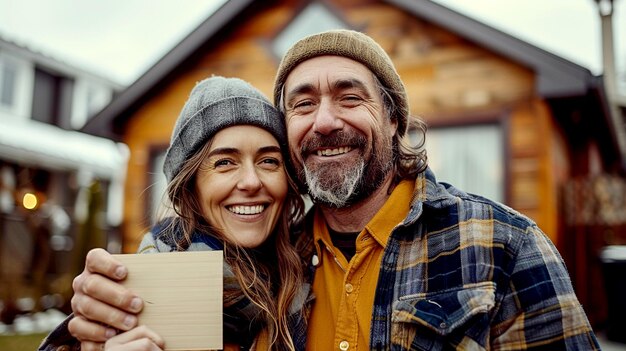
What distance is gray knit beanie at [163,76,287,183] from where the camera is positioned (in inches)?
102

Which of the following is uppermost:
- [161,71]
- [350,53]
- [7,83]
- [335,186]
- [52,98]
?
[52,98]

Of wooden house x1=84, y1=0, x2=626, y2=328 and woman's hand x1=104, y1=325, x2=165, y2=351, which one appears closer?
woman's hand x1=104, y1=325, x2=165, y2=351

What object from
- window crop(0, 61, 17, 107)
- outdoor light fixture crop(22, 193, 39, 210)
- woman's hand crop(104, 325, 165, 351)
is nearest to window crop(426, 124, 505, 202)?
woman's hand crop(104, 325, 165, 351)

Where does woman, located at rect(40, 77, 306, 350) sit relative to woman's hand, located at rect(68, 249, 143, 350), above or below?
above

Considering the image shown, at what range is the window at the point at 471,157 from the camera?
8281mm

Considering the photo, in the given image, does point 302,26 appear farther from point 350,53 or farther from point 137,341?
point 137,341

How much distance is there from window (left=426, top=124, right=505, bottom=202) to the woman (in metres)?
6.09

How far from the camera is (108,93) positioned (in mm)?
Result: 24719

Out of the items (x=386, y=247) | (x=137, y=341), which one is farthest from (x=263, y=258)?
(x=137, y=341)

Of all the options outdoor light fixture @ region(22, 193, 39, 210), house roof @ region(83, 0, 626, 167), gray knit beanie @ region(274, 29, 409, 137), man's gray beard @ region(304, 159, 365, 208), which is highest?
house roof @ region(83, 0, 626, 167)

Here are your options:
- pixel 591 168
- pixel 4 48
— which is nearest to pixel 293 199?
pixel 591 168

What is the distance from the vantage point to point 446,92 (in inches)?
337

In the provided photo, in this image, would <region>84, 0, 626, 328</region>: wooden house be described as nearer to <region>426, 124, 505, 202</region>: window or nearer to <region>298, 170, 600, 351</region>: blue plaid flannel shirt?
<region>426, 124, 505, 202</region>: window

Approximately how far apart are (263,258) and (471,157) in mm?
6277
